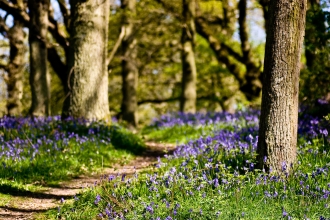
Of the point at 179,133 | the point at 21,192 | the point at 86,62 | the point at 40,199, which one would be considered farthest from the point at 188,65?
the point at 40,199

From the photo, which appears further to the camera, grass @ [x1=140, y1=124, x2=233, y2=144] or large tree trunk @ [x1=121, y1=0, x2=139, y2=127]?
large tree trunk @ [x1=121, y1=0, x2=139, y2=127]

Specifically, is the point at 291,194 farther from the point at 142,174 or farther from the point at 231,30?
the point at 231,30

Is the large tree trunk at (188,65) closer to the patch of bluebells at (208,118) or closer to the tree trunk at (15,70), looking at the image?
the patch of bluebells at (208,118)

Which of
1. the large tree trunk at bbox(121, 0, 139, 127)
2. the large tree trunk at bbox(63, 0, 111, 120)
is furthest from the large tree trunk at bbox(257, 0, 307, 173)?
the large tree trunk at bbox(121, 0, 139, 127)

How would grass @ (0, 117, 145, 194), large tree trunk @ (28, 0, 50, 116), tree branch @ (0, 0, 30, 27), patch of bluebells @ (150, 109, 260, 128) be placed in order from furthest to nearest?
tree branch @ (0, 0, 30, 27) < large tree trunk @ (28, 0, 50, 116) < patch of bluebells @ (150, 109, 260, 128) < grass @ (0, 117, 145, 194)

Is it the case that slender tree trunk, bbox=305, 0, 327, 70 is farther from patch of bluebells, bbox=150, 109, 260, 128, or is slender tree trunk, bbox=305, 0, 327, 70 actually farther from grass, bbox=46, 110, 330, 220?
grass, bbox=46, 110, 330, 220

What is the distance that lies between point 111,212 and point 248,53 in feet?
47.6

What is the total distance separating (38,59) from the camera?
41.9 ft

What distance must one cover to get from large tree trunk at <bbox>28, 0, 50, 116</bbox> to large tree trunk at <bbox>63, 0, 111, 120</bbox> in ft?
5.61

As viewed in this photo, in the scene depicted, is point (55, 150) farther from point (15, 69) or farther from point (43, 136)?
point (15, 69)

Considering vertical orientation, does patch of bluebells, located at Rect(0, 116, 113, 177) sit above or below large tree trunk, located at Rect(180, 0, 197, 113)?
below

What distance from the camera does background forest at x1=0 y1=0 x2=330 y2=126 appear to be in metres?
10.9

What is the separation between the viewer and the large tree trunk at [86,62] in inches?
441

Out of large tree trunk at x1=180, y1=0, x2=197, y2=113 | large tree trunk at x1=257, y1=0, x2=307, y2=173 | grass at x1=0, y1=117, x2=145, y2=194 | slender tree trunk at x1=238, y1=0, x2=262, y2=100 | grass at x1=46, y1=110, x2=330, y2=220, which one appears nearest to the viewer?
grass at x1=46, y1=110, x2=330, y2=220
